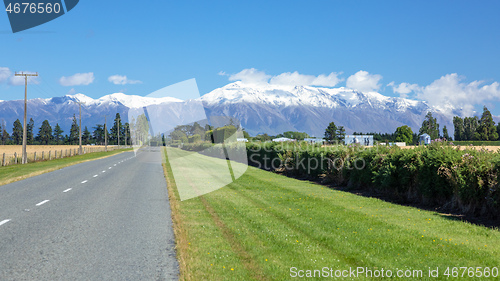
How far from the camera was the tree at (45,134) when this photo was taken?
19025 centimetres

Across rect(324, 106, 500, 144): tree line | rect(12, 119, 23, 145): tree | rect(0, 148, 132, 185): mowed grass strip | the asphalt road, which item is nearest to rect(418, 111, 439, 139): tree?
rect(324, 106, 500, 144): tree line

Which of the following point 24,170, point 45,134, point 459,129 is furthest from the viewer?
point 45,134

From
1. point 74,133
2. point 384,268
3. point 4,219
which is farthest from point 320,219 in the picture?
point 74,133

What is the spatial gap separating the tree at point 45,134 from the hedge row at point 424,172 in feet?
643

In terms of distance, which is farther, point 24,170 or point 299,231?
point 24,170

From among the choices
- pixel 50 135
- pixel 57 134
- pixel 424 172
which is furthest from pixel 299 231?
pixel 50 135

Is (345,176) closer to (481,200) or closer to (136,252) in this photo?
(481,200)

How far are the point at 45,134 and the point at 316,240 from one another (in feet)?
685

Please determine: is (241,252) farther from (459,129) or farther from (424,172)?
(459,129)

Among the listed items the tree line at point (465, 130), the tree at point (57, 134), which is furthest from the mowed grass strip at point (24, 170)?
the tree at point (57, 134)

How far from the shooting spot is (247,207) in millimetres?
11812

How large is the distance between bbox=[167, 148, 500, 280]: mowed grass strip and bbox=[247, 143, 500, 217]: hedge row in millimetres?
1092

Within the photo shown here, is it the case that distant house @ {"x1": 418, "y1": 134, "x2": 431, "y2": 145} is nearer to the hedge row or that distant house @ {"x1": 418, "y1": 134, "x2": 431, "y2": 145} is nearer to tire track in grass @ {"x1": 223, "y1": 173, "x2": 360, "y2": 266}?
the hedge row

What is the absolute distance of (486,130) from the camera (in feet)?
460
